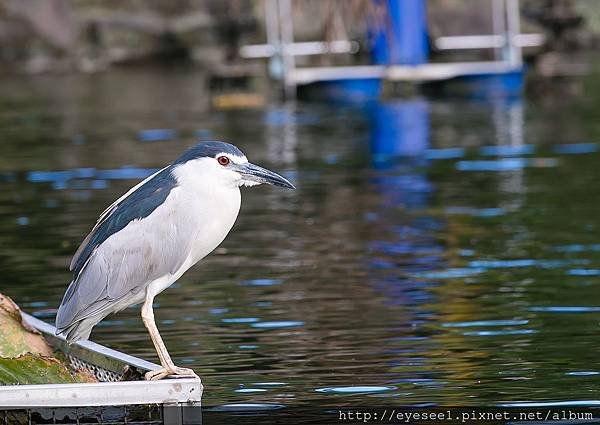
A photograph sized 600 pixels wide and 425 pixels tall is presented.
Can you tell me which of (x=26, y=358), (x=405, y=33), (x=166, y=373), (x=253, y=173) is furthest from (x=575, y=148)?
(x=166, y=373)

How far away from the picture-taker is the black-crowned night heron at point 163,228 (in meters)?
7.39

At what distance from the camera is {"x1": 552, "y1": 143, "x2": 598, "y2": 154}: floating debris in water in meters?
21.6

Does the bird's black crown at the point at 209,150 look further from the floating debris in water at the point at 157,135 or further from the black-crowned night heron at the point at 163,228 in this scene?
the floating debris in water at the point at 157,135

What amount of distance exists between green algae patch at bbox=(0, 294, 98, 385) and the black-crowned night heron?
0.71 feet

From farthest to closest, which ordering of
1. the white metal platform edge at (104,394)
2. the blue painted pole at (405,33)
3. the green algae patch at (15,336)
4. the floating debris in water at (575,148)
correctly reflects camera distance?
the blue painted pole at (405,33) < the floating debris in water at (575,148) < the green algae patch at (15,336) < the white metal platform edge at (104,394)

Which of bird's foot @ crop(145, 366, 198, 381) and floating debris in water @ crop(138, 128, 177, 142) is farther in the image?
floating debris in water @ crop(138, 128, 177, 142)

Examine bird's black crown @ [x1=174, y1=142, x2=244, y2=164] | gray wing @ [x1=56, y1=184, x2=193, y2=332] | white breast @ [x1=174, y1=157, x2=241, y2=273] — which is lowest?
gray wing @ [x1=56, y1=184, x2=193, y2=332]

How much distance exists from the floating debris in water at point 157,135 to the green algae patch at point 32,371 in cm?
1743

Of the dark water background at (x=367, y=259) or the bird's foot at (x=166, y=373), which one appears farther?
the dark water background at (x=367, y=259)

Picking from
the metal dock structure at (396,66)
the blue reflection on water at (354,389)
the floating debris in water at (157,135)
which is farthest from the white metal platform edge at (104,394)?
the metal dock structure at (396,66)

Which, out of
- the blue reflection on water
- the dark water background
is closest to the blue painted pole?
the dark water background

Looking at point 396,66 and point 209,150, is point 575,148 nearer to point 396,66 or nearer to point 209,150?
point 396,66

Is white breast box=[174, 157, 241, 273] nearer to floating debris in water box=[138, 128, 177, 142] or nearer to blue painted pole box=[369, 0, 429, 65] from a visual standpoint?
floating debris in water box=[138, 128, 177, 142]

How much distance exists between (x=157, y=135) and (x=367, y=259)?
43.5ft
